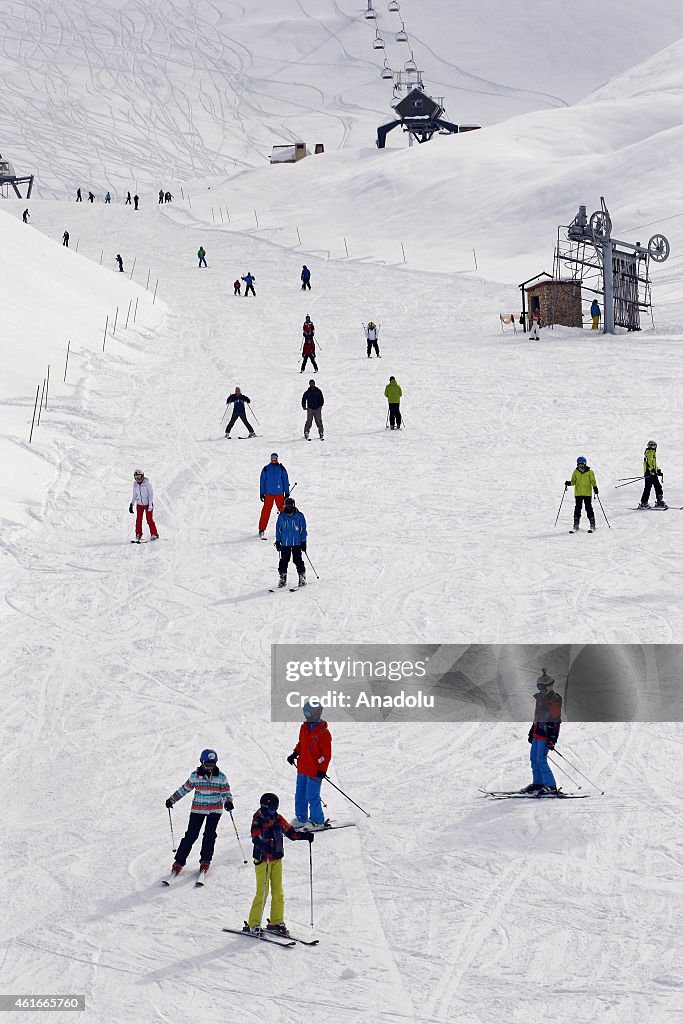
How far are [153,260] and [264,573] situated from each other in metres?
37.5

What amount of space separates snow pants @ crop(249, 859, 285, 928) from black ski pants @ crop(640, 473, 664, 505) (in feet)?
40.7

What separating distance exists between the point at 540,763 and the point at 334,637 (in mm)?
4546

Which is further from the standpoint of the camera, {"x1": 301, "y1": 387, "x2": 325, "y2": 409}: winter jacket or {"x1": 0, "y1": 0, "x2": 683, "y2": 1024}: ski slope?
{"x1": 301, "y1": 387, "x2": 325, "y2": 409}: winter jacket

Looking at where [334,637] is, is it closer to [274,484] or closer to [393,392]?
[274,484]

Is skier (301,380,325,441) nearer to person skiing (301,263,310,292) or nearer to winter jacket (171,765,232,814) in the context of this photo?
winter jacket (171,765,232,814)

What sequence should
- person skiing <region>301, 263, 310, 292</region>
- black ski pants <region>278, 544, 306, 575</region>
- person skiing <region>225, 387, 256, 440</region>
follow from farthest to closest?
person skiing <region>301, 263, 310, 292</region> < person skiing <region>225, 387, 256, 440</region> < black ski pants <region>278, 544, 306, 575</region>

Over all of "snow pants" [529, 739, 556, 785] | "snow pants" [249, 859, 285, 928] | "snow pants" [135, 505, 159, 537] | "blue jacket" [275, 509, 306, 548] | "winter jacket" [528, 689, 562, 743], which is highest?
"snow pants" [135, 505, 159, 537]

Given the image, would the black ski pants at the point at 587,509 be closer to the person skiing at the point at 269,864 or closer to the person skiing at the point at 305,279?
the person skiing at the point at 269,864

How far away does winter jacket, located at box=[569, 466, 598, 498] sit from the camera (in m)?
18.7

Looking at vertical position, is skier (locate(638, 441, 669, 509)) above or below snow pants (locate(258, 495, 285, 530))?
above

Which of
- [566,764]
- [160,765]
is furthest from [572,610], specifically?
[160,765]

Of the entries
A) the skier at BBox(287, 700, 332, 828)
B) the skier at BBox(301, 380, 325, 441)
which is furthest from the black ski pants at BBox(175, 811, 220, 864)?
the skier at BBox(301, 380, 325, 441)

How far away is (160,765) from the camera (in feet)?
40.2

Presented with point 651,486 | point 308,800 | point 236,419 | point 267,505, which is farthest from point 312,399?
point 308,800
